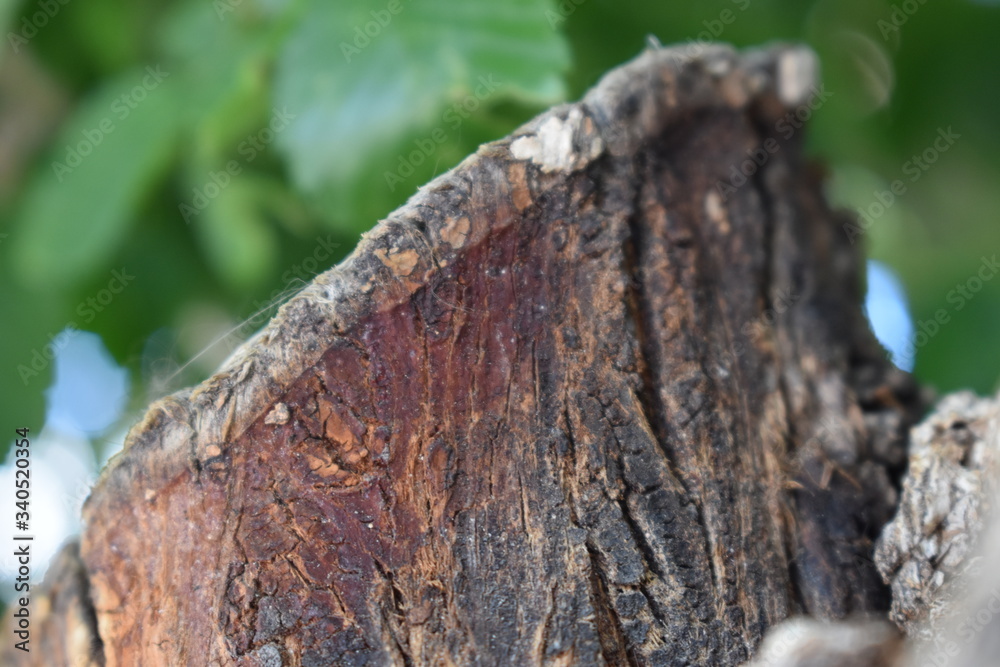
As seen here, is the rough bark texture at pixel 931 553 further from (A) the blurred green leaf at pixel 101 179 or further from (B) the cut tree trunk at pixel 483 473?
(A) the blurred green leaf at pixel 101 179

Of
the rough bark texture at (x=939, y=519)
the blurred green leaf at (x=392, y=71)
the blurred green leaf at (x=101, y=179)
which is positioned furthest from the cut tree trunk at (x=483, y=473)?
the blurred green leaf at (x=101, y=179)

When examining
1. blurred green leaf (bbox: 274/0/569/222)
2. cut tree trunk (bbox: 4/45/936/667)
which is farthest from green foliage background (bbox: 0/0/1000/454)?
cut tree trunk (bbox: 4/45/936/667)

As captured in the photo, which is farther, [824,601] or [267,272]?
[267,272]

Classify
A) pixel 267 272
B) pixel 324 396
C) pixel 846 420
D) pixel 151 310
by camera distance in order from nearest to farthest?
1. pixel 324 396
2. pixel 846 420
3. pixel 267 272
4. pixel 151 310

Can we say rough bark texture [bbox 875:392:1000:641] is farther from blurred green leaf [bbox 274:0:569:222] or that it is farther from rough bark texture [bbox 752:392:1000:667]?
blurred green leaf [bbox 274:0:569:222]

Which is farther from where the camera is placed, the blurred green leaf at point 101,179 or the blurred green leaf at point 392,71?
the blurred green leaf at point 101,179

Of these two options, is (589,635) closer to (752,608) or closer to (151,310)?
(752,608)

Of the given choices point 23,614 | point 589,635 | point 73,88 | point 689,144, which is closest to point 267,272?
point 73,88

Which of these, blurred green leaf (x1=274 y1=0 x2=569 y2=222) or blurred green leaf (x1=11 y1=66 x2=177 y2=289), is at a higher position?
blurred green leaf (x1=11 y1=66 x2=177 y2=289)

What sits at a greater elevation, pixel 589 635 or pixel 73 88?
pixel 73 88
